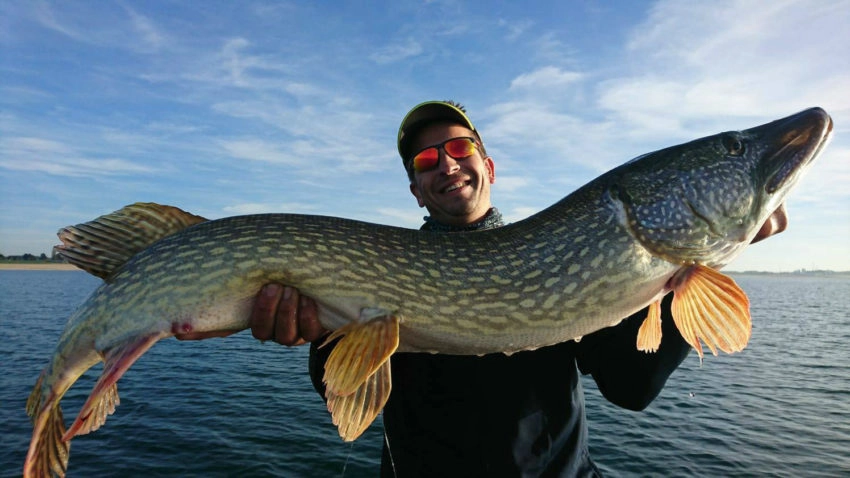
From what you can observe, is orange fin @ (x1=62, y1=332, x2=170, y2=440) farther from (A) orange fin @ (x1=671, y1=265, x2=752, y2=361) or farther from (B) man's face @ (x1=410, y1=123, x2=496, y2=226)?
(A) orange fin @ (x1=671, y1=265, x2=752, y2=361)

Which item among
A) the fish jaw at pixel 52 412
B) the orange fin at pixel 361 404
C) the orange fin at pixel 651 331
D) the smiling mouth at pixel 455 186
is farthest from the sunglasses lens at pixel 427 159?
the fish jaw at pixel 52 412

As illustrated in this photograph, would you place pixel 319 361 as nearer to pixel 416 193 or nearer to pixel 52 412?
pixel 52 412

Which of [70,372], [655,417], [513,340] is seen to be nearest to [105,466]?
[70,372]

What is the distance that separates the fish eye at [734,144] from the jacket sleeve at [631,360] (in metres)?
0.71

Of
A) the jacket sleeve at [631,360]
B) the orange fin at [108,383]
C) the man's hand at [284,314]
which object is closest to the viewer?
the orange fin at [108,383]

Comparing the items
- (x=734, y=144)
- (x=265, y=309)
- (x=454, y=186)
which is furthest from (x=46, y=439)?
(x=734, y=144)

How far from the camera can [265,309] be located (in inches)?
81.4

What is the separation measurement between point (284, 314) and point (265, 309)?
0.08m

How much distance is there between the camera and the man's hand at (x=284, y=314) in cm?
205

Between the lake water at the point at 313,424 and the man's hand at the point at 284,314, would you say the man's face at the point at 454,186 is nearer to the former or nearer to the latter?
the man's hand at the point at 284,314

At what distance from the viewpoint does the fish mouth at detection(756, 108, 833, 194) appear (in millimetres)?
2068

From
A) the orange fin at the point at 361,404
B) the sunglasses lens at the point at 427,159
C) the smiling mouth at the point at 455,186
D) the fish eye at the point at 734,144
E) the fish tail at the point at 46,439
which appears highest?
the sunglasses lens at the point at 427,159

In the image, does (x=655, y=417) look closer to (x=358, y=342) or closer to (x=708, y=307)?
(x=708, y=307)

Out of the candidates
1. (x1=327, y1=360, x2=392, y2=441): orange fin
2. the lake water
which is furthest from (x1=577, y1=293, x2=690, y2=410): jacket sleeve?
the lake water
